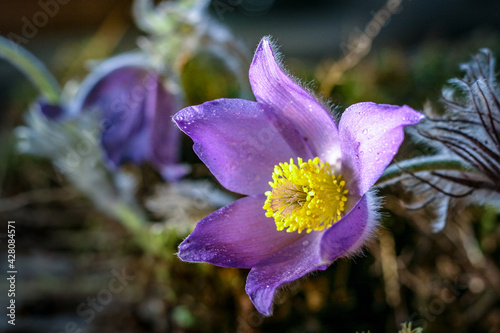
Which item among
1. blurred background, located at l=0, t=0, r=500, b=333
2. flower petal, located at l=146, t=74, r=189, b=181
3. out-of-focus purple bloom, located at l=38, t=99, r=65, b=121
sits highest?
out-of-focus purple bloom, located at l=38, t=99, r=65, b=121

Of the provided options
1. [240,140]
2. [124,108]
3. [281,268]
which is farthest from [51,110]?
[281,268]

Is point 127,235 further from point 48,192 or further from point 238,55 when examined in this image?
point 238,55

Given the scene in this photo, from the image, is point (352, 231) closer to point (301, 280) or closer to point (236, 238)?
point (236, 238)

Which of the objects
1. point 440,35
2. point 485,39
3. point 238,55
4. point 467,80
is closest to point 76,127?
point 238,55

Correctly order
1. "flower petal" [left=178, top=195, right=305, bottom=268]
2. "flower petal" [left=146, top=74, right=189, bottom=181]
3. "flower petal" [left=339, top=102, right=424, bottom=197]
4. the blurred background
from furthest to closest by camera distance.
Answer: "flower petal" [left=146, top=74, right=189, bottom=181] → the blurred background → "flower petal" [left=178, top=195, right=305, bottom=268] → "flower petal" [left=339, top=102, right=424, bottom=197]

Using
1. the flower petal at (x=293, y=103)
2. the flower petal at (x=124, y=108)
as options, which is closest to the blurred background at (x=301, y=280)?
the flower petal at (x=293, y=103)

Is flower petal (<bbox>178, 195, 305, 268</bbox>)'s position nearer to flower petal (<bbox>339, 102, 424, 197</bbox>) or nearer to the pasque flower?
flower petal (<bbox>339, 102, 424, 197</bbox>)

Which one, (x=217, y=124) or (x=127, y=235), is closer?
(x=217, y=124)

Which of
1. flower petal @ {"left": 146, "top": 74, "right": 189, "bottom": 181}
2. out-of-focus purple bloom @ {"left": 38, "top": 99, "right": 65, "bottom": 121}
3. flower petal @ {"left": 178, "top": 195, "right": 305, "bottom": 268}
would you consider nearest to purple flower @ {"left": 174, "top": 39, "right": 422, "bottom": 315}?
flower petal @ {"left": 178, "top": 195, "right": 305, "bottom": 268}
